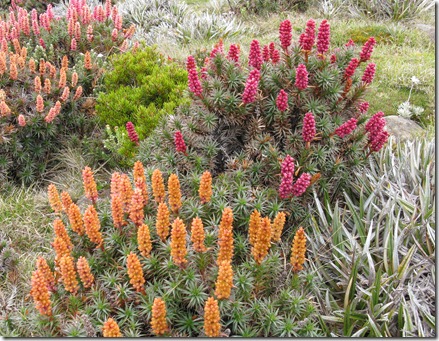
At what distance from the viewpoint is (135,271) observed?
100 inches

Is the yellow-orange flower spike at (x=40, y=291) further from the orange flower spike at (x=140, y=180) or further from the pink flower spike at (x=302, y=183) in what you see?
the pink flower spike at (x=302, y=183)

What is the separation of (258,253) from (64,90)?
3.30m

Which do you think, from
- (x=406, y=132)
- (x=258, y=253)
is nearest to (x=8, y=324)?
(x=258, y=253)

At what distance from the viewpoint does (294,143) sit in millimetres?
3674

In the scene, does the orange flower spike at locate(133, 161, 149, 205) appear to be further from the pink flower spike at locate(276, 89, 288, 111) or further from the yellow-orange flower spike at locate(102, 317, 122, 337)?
the pink flower spike at locate(276, 89, 288, 111)

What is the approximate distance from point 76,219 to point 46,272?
414mm

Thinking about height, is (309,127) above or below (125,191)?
above

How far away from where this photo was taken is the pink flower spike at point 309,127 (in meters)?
3.30

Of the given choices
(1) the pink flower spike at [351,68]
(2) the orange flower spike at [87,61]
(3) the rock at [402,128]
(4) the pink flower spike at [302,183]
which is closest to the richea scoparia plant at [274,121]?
(1) the pink flower spike at [351,68]

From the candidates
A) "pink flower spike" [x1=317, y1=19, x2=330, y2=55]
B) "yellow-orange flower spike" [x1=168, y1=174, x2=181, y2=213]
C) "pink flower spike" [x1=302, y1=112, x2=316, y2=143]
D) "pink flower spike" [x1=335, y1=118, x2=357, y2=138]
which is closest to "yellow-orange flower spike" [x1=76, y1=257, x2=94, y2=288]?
"yellow-orange flower spike" [x1=168, y1=174, x2=181, y2=213]

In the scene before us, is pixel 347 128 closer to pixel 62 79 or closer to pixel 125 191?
pixel 125 191

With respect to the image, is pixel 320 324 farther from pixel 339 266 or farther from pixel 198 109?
pixel 198 109

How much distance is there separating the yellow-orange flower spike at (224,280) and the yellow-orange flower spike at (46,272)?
3.31ft

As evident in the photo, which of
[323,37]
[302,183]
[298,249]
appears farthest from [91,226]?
[323,37]
